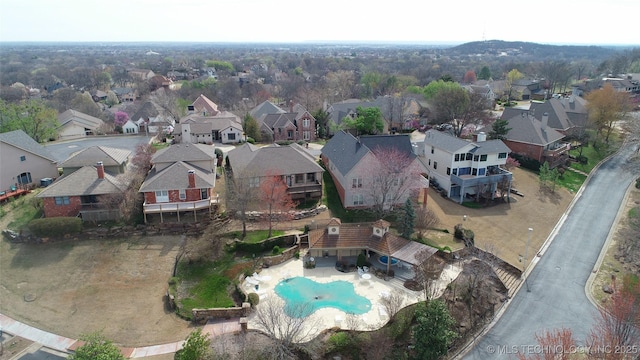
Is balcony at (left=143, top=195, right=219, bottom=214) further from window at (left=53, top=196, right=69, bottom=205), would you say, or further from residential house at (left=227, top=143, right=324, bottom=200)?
window at (left=53, top=196, right=69, bottom=205)

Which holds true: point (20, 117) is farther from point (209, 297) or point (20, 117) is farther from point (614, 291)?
point (614, 291)

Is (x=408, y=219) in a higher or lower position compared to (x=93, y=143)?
lower

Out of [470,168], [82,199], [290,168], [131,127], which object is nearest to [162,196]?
[82,199]

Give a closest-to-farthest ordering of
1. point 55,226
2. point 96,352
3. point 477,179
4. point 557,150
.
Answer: point 96,352 < point 55,226 < point 477,179 < point 557,150

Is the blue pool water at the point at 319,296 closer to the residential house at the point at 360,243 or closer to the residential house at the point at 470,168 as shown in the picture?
the residential house at the point at 360,243

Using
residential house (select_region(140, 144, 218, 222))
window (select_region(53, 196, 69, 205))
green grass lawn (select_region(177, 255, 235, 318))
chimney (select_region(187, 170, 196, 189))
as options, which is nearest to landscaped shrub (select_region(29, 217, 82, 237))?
window (select_region(53, 196, 69, 205))

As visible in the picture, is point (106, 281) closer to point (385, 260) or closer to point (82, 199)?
point (82, 199)

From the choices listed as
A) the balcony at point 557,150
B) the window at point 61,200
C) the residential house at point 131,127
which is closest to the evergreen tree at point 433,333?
the window at point 61,200
